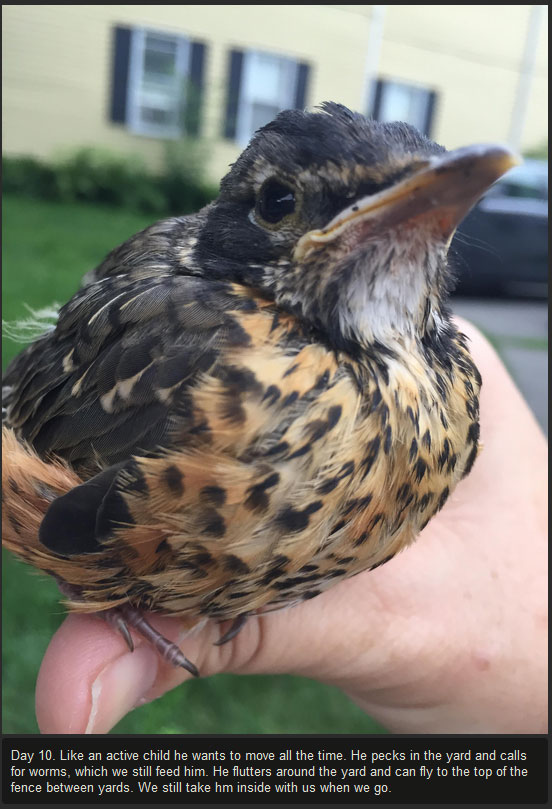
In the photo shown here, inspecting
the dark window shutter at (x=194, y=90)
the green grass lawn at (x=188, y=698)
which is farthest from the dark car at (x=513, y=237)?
the green grass lawn at (x=188, y=698)

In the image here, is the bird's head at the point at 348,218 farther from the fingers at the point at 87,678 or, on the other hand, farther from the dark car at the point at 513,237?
Answer: the dark car at the point at 513,237

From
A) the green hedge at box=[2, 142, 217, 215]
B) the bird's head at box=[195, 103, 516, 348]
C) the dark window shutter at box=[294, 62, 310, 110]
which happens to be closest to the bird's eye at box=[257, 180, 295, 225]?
the bird's head at box=[195, 103, 516, 348]

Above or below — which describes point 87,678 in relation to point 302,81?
below

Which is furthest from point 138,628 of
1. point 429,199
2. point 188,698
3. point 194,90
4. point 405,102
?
point 405,102

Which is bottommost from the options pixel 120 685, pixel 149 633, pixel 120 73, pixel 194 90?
pixel 120 685

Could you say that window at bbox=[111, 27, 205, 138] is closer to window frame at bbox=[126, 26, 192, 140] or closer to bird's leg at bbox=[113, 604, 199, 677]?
window frame at bbox=[126, 26, 192, 140]

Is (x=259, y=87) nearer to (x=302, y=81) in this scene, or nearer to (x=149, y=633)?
(x=302, y=81)

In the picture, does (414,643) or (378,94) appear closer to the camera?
(414,643)
